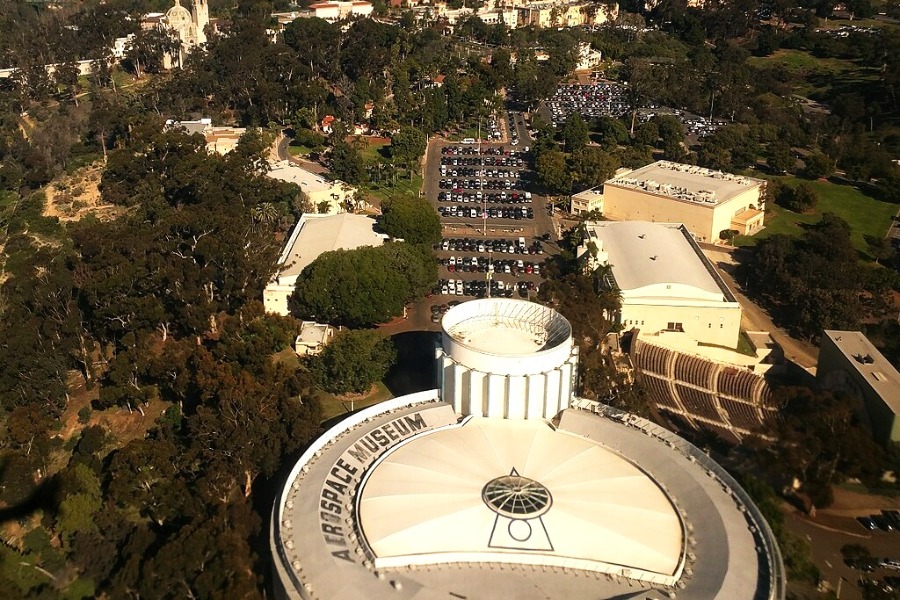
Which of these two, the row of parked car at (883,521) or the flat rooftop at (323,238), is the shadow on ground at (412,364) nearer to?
the flat rooftop at (323,238)

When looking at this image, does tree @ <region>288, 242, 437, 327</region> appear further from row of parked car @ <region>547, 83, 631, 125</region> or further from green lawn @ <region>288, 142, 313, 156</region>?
row of parked car @ <region>547, 83, 631, 125</region>

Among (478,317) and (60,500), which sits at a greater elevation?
(478,317)

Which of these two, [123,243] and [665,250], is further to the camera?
[665,250]

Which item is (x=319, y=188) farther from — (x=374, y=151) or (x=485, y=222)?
(x=374, y=151)

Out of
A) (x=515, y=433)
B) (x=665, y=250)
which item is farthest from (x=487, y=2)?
(x=515, y=433)

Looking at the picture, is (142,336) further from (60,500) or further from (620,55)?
(620,55)

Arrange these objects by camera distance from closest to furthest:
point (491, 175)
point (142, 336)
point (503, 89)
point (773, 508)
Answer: point (773, 508)
point (142, 336)
point (491, 175)
point (503, 89)
